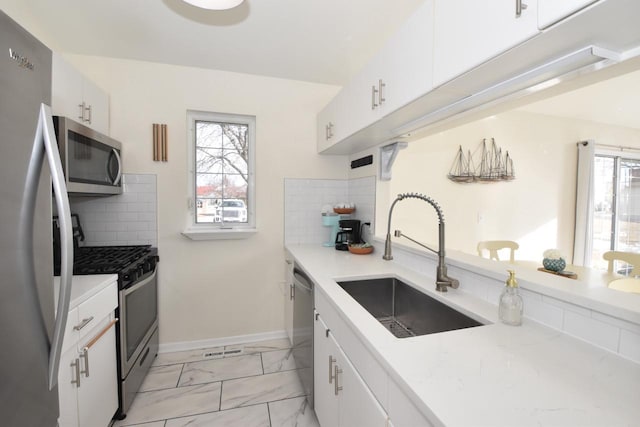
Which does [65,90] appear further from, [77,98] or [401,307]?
[401,307]

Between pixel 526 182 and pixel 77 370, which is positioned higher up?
pixel 526 182

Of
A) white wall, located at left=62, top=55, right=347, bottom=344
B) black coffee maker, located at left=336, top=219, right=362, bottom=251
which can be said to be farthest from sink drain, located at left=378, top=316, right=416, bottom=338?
white wall, located at left=62, top=55, right=347, bottom=344

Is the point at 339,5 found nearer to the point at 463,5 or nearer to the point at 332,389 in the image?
the point at 463,5

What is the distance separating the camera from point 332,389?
4.12ft

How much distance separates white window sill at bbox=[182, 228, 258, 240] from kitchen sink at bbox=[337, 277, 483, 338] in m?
1.23

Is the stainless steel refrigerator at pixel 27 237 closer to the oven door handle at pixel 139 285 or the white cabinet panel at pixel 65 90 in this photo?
the oven door handle at pixel 139 285

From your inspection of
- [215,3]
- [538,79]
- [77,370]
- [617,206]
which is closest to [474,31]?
[538,79]

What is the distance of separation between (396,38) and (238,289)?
2.24m

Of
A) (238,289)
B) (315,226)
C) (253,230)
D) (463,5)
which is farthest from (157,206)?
(463,5)

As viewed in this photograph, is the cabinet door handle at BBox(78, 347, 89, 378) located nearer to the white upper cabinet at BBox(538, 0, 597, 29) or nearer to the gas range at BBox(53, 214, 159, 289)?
the gas range at BBox(53, 214, 159, 289)

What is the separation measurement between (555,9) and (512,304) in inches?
33.9

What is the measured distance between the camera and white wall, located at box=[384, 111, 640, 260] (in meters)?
2.70

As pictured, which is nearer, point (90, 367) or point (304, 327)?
point (90, 367)

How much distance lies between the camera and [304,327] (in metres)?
1.75
